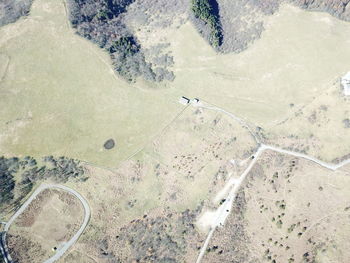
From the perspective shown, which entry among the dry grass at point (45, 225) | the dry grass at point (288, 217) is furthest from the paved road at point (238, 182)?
the dry grass at point (45, 225)

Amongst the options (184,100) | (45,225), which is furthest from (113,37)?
(45,225)

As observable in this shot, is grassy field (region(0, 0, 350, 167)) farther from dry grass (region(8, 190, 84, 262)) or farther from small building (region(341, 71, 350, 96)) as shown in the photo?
dry grass (region(8, 190, 84, 262))

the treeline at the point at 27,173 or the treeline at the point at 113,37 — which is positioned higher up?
the treeline at the point at 113,37

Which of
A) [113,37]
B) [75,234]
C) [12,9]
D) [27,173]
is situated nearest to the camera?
[75,234]

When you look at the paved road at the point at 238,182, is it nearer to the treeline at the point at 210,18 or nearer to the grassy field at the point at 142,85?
the grassy field at the point at 142,85

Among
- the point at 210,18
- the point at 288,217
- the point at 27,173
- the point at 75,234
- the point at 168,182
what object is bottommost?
the point at 75,234

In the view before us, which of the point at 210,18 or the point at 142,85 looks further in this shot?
the point at 210,18

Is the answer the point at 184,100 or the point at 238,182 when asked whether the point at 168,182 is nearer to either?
the point at 238,182
